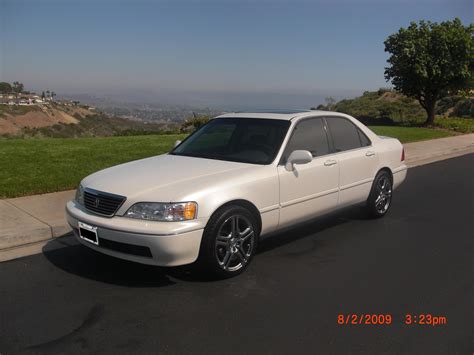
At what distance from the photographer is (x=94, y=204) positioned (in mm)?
4297

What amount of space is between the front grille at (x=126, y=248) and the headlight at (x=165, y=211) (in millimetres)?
249

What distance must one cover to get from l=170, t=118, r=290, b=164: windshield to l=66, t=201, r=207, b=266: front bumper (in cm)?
123

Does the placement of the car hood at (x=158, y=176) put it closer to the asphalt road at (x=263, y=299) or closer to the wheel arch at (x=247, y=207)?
the wheel arch at (x=247, y=207)

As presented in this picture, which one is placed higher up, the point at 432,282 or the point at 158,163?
the point at 158,163

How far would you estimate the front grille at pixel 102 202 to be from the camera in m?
4.11

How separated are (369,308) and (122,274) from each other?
2.22 m

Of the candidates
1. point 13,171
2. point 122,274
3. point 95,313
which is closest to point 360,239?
point 122,274

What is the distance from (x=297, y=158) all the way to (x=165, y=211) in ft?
4.92

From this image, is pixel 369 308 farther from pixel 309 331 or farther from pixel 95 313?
pixel 95 313

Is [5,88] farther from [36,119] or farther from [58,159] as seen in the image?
[58,159]

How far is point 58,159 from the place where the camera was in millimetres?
9477
